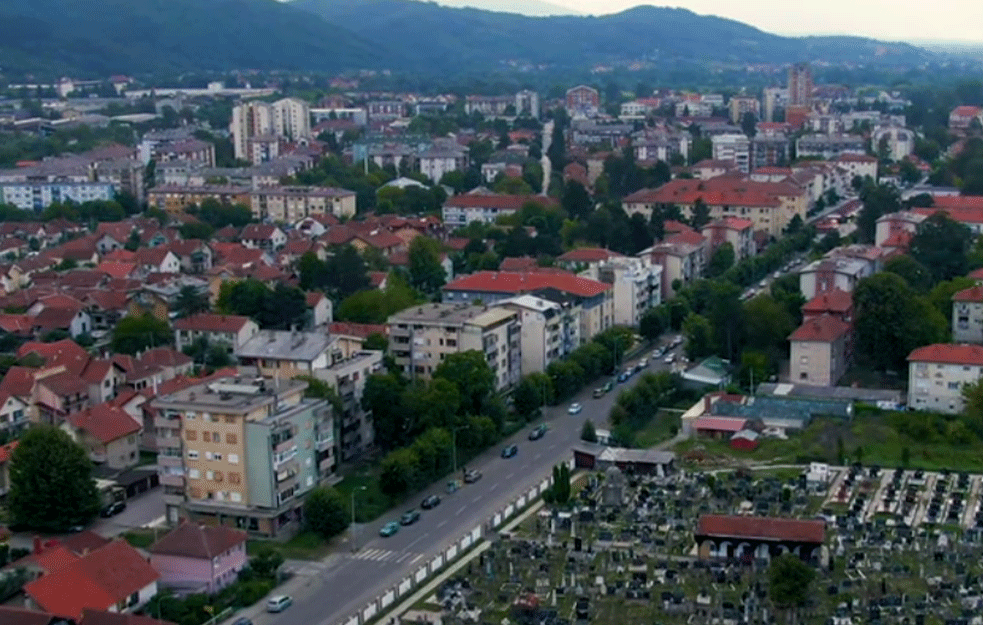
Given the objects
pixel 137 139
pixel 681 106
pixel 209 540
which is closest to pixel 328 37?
pixel 681 106

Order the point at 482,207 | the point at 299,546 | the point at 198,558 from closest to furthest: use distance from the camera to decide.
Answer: the point at 198,558 → the point at 299,546 → the point at 482,207

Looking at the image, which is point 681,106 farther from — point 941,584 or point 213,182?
point 941,584

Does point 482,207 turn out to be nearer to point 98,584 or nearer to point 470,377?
point 470,377

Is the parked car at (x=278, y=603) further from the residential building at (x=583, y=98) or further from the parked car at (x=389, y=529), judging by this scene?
the residential building at (x=583, y=98)

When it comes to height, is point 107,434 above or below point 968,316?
below

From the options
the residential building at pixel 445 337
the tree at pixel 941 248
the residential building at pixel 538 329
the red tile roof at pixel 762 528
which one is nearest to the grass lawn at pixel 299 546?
the red tile roof at pixel 762 528

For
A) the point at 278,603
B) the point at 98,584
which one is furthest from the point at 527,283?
the point at 98,584
